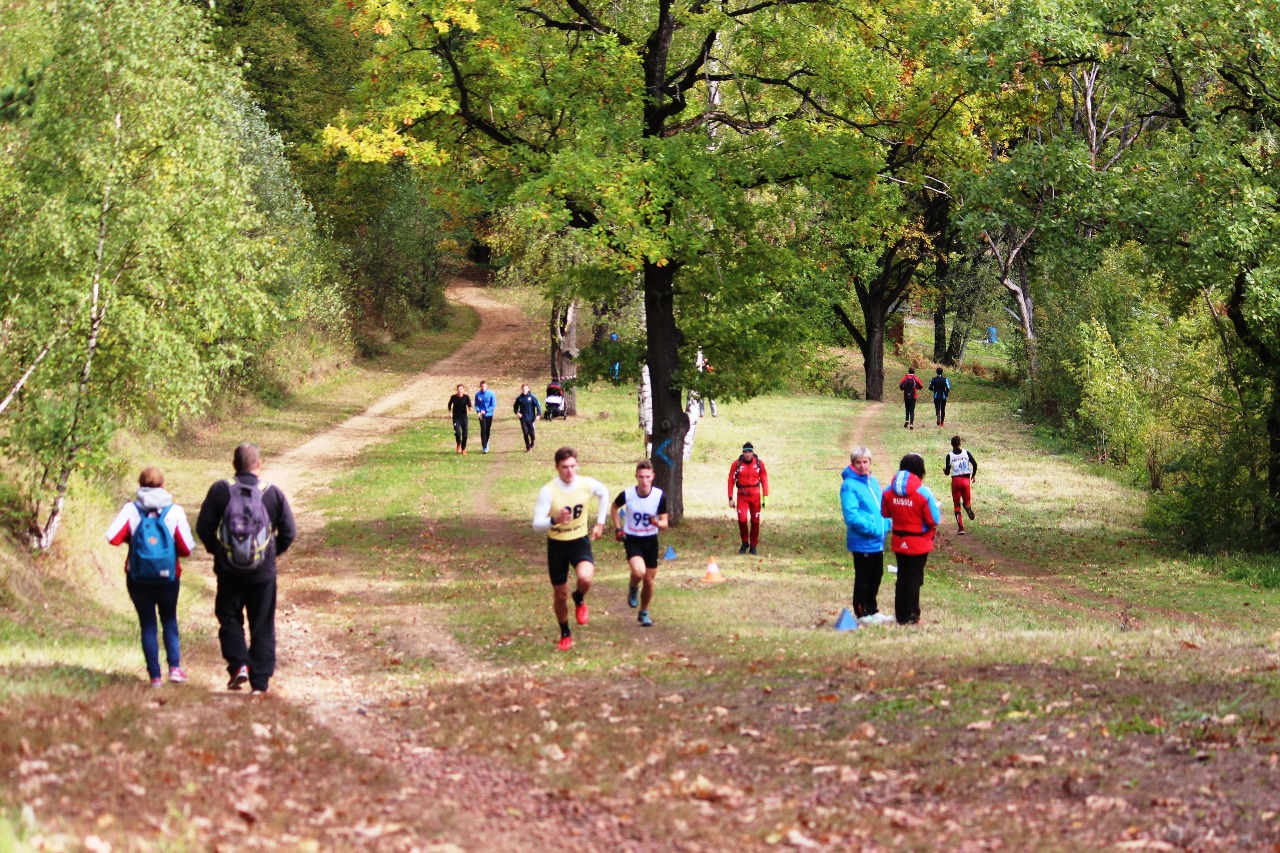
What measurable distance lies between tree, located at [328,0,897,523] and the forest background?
6cm

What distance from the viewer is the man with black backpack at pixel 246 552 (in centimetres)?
1057

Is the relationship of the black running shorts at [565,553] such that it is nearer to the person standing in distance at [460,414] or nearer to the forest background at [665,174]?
the forest background at [665,174]

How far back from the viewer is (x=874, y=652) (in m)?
12.6

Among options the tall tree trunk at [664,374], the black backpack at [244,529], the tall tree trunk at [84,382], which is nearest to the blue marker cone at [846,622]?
the black backpack at [244,529]

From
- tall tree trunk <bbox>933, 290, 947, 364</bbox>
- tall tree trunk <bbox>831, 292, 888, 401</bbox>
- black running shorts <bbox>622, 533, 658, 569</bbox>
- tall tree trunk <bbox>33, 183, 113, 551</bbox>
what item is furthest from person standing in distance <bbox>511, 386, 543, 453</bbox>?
tall tree trunk <bbox>933, 290, 947, 364</bbox>

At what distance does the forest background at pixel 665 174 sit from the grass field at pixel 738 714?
12.1ft

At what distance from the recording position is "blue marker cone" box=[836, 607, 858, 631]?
14336mm

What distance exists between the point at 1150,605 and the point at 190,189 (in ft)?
47.1

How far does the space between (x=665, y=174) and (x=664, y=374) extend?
3951 mm

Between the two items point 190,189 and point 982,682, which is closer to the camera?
point 982,682

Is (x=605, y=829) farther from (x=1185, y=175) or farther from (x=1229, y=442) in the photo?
(x=1229, y=442)

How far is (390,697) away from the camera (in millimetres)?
11555

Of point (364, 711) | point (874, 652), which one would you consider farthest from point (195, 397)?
point (874, 652)

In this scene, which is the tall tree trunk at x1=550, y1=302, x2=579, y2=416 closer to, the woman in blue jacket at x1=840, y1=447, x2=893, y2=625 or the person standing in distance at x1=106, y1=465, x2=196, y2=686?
the woman in blue jacket at x1=840, y1=447, x2=893, y2=625
